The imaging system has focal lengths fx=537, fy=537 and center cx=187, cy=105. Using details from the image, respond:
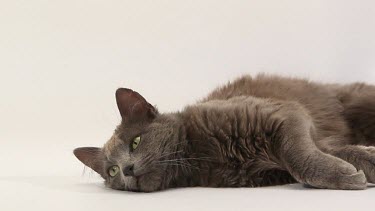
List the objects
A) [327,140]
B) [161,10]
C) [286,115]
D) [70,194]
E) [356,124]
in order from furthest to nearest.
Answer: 1. [161,10]
2. [356,124]
3. [327,140]
4. [286,115]
5. [70,194]

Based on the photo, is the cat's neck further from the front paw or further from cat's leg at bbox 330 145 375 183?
cat's leg at bbox 330 145 375 183

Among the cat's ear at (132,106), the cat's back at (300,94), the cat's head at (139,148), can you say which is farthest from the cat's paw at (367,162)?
the cat's ear at (132,106)

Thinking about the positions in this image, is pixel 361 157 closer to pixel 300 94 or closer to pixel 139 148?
pixel 300 94

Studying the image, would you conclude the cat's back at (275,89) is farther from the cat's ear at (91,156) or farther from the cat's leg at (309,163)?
the cat's ear at (91,156)

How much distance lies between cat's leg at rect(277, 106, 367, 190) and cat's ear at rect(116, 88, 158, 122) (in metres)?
0.55

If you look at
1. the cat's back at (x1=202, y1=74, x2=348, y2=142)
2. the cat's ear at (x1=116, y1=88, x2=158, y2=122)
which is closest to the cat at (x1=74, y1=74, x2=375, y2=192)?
the cat's ear at (x1=116, y1=88, x2=158, y2=122)

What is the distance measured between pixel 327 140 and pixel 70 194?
1.12 meters

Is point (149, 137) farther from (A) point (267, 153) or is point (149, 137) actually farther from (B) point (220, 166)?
(A) point (267, 153)

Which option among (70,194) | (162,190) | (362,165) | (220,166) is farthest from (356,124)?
(70,194)

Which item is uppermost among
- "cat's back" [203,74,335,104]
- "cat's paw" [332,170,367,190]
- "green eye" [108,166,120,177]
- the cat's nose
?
"cat's back" [203,74,335,104]

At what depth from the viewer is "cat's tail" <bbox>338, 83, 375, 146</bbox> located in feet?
8.33

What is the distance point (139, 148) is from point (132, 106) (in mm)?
210

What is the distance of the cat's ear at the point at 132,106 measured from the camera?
219 cm

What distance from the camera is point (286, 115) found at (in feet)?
7.13
